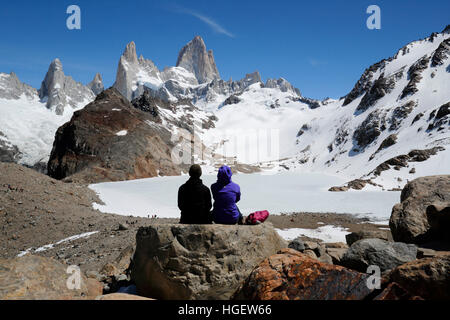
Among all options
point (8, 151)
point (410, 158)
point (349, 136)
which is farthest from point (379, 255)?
point (8, 151)

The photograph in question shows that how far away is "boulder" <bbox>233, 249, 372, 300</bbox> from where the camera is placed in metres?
4.41

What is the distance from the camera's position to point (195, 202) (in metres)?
6.38

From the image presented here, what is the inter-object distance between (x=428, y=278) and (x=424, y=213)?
21.5 feet

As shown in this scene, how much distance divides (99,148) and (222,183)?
4207cm

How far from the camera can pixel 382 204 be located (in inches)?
1017

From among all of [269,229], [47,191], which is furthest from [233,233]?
[47,191]

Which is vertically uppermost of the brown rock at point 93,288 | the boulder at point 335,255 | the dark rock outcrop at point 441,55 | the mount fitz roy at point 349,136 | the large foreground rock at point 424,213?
the dark rock outcrop at point 441,55

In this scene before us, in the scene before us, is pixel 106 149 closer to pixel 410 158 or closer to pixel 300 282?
pixel 300 282

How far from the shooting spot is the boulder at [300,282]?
4.41m

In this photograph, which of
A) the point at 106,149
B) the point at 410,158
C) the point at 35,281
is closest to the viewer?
the point at 35,281

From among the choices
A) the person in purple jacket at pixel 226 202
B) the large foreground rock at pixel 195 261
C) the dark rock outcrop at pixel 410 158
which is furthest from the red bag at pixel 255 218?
the dark rock outcrop at pixel 410 158

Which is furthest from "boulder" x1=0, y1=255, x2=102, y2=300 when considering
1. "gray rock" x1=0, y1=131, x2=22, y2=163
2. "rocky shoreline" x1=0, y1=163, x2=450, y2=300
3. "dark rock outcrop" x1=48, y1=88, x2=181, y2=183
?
"gray rock" x1=0, y1=131, x2=22, y2=163

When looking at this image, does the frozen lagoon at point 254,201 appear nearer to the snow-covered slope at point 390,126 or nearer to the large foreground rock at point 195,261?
the large foreground rock at point 195,261

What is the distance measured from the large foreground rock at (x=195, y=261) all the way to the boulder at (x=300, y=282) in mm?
364
